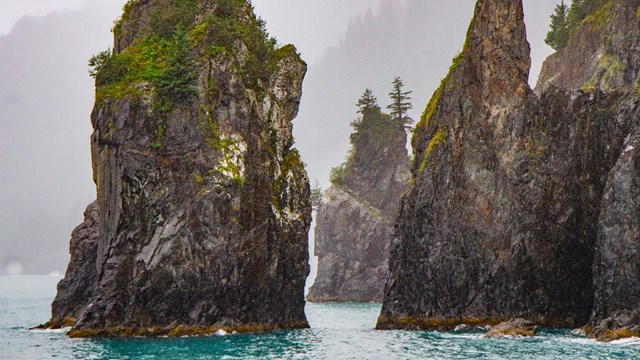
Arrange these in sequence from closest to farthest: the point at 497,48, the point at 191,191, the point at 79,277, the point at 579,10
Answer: the point at 191,191 < the point at 79,277 < the point at 497,48 < the point at 579,10

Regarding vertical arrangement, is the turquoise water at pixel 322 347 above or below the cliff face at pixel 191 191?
below

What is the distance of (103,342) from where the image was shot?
5456cm

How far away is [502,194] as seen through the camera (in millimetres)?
72750

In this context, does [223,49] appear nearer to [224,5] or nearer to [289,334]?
[224,5]

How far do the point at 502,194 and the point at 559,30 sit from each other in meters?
47.1

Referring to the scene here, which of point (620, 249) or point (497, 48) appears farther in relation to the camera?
point (497, 48)

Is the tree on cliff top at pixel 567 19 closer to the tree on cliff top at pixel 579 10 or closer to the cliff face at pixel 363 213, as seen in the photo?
the tree on cliff top at pixel 579 10

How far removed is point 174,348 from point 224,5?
1592 inches

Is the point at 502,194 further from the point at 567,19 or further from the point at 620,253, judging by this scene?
the point at 567,19

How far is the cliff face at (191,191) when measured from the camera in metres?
61.2

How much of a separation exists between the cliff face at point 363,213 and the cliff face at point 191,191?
5893cm

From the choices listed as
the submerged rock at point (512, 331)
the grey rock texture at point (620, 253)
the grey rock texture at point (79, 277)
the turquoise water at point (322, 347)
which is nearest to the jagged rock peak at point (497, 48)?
the grey rock texture at point (620, 253)

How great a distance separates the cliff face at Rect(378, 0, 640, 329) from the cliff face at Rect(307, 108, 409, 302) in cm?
5499

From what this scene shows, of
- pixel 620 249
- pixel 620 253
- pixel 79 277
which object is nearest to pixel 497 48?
pixel 620 249
